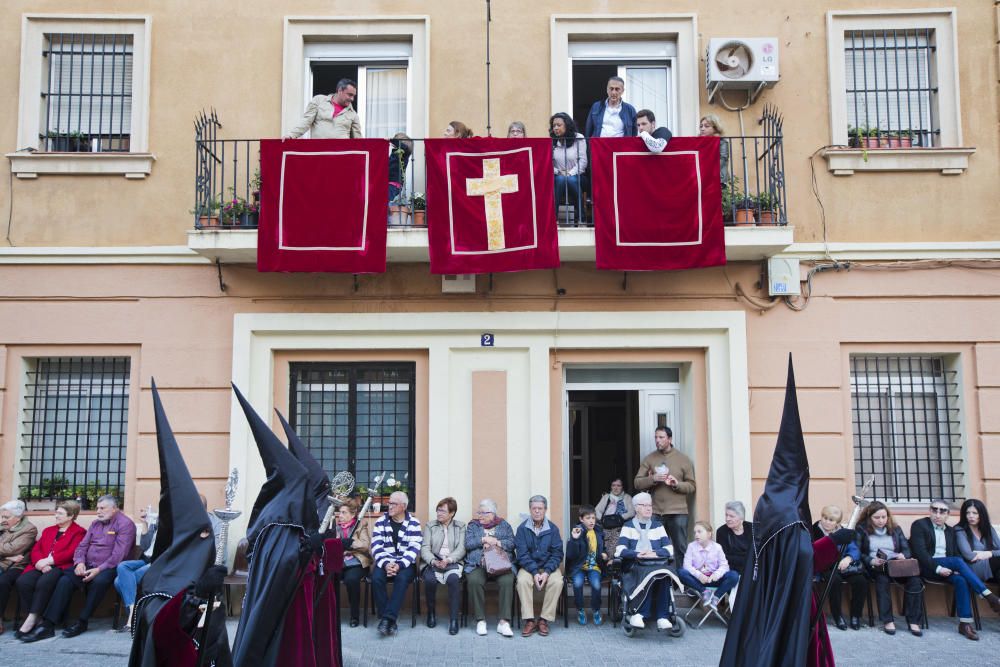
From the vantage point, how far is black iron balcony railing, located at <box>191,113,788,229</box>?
10.4 meters

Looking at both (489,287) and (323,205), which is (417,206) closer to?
(323,205)

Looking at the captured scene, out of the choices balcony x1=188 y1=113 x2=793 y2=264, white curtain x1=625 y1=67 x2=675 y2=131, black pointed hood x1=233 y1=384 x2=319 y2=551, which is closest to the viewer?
black pointed hood x1=233 y1=384 x2=319 y2=551

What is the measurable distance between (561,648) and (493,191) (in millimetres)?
4905

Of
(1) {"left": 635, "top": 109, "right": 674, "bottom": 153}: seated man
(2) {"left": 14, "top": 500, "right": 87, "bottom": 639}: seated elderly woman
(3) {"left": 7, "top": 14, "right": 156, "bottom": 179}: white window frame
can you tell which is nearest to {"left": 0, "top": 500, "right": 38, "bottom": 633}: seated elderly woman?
(2) {"left": 14, "top": 500, "right": 87, "bottom": 639}: seated elderly woman

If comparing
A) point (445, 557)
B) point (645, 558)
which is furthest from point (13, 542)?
point (645, 558)

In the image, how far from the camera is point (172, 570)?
5.61 metres

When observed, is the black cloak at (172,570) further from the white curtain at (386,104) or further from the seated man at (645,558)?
the white curtain at (386,104)

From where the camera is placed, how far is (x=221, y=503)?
1054cm

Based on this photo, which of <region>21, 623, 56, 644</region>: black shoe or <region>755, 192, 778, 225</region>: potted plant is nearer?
<region>21, 623, 56, 644</region>: black shoe

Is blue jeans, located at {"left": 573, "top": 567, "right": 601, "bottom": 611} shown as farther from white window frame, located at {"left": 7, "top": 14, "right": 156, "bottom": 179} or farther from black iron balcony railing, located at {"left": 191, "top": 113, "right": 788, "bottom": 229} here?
white window frame, located at {"left": 7, "top": 14, "right": 156, "bottom": 179}

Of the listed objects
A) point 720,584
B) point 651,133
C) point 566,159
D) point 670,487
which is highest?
point 651,133

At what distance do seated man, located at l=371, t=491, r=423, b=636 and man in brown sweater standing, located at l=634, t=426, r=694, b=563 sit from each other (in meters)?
2.74

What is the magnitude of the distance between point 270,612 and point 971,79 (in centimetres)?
998

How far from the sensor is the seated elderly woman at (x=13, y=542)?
32.1 feet
